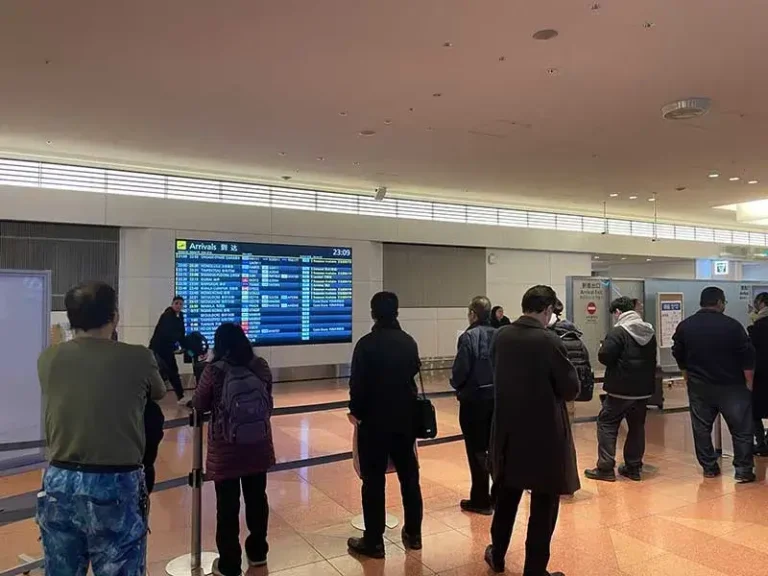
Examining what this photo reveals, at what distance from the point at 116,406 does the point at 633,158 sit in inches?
333

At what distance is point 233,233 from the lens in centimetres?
1046

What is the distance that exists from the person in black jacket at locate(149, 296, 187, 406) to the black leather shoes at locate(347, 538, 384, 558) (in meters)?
5.61

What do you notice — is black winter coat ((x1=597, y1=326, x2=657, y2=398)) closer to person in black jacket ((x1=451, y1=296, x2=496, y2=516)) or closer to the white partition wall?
person in black jacket ((x1=451, y1=296, x2=496, y2=516))

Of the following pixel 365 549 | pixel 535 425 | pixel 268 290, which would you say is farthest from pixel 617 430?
pixel 268 290

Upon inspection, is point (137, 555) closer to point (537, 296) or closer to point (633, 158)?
point (537, 296)

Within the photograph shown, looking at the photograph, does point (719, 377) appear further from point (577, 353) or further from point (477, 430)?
point (477, 430)

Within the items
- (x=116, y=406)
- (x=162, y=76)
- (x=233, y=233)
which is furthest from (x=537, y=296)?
A: (x=233, y=233)

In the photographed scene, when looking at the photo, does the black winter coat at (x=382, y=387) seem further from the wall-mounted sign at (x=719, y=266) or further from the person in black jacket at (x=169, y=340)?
the wall-mounted sign at (x=719, y=266)

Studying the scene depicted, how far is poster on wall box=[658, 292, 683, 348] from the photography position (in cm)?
855

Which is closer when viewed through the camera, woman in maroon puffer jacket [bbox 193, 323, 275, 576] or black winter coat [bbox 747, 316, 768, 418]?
woman in maroon puffer jacket [bbox 193, 323, 275, 576]

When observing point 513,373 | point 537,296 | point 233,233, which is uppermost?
point 233,233

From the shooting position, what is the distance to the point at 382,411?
11.3 feet

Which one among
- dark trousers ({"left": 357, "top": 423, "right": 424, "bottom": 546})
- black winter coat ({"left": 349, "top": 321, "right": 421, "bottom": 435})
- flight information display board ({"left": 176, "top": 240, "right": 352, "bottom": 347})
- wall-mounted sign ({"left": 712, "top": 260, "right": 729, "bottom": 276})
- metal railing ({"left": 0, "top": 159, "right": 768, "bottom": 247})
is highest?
metal railing ({"left": 0, "top": 159, "right": 768, "bottom": 247})

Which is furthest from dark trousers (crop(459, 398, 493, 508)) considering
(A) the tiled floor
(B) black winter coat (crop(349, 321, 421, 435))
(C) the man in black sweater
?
(C) the man in black sweater
